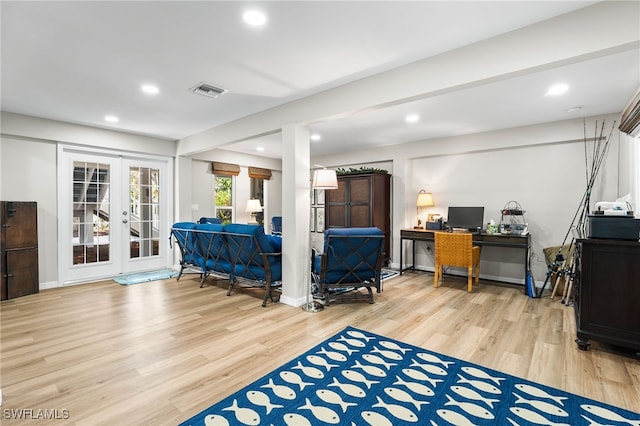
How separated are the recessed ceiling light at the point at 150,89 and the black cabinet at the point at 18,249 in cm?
253

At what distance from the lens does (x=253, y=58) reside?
2664 mm

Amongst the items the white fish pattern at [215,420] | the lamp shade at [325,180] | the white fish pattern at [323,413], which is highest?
the lamp shade at [325,180]

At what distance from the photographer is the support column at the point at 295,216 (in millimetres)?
3680

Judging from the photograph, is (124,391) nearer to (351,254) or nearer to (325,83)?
(351,254)

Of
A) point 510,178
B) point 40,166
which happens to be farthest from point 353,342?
point 40,166

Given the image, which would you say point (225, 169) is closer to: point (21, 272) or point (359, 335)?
point (21, 272)

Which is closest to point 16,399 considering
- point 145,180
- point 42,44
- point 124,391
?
point 124,391

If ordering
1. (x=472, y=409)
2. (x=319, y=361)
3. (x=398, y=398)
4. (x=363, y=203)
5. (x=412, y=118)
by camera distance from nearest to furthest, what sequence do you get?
(x=472, y=409) → (x=398, y=398) → (x=319, y=361) → (x=412, y=118) → (x=363, y=203)

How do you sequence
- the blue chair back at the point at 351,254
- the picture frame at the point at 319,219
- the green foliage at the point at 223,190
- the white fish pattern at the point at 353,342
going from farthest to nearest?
the picture frame at the point at 319,219 < the green foliage at the point at 223,190 < the blue chair back at the point at 351,254 < the white fish pattern at the point at 353,342

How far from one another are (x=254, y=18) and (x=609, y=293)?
348 centimetres

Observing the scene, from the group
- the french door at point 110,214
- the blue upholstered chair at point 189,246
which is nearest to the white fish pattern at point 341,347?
the blue upholstered chair at point 189,246

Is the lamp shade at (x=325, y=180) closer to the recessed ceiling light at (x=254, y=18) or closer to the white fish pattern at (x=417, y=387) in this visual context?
the recessed ceiling light at (x=254, y=18)

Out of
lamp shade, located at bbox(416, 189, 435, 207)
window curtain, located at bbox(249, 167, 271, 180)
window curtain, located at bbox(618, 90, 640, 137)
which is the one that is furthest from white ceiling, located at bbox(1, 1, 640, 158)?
window curtain, located at bbox(249, 167, 271, 180)

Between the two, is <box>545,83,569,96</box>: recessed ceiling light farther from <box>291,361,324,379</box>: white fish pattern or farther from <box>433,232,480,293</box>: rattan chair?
<box>291,361,324,379</box>: white fish pattern
